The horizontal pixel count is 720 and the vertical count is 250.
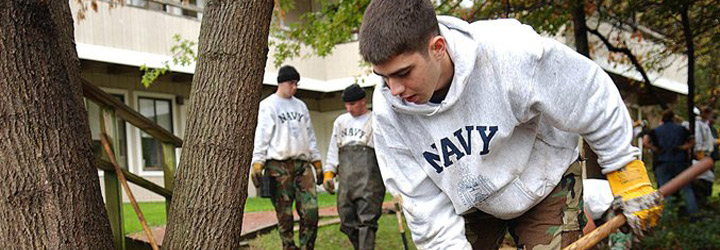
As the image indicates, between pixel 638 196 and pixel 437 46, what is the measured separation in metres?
1.00

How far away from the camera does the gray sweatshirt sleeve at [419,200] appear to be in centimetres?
268

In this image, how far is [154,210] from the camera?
36.4 ft

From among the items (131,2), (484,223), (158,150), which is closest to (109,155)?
(484,223)

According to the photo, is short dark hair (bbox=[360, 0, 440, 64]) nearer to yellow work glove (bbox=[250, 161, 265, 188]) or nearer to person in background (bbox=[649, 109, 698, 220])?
yellow work glove (bbox=[250, 161, 265, 188])

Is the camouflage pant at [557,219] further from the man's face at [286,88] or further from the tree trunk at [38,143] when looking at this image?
the man's face at [286,88]

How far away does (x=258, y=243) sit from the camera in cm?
755

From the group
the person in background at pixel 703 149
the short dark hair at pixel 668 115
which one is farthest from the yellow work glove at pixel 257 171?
the person in background at pixel 703 149

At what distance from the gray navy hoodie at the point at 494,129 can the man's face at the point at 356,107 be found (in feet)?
12.9

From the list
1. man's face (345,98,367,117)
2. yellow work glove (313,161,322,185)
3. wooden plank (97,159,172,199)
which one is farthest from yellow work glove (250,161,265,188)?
wooden plank (97,159,172,199)

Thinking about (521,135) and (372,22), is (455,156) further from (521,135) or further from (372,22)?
(372,22)

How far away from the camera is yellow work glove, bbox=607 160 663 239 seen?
2.65m

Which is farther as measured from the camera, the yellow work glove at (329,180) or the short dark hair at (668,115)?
the short dark hair at (668,115)

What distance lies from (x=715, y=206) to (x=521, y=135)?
814 cm

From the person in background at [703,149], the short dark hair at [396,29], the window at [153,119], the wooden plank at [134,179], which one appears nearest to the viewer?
the short dark hair at [396,29]
